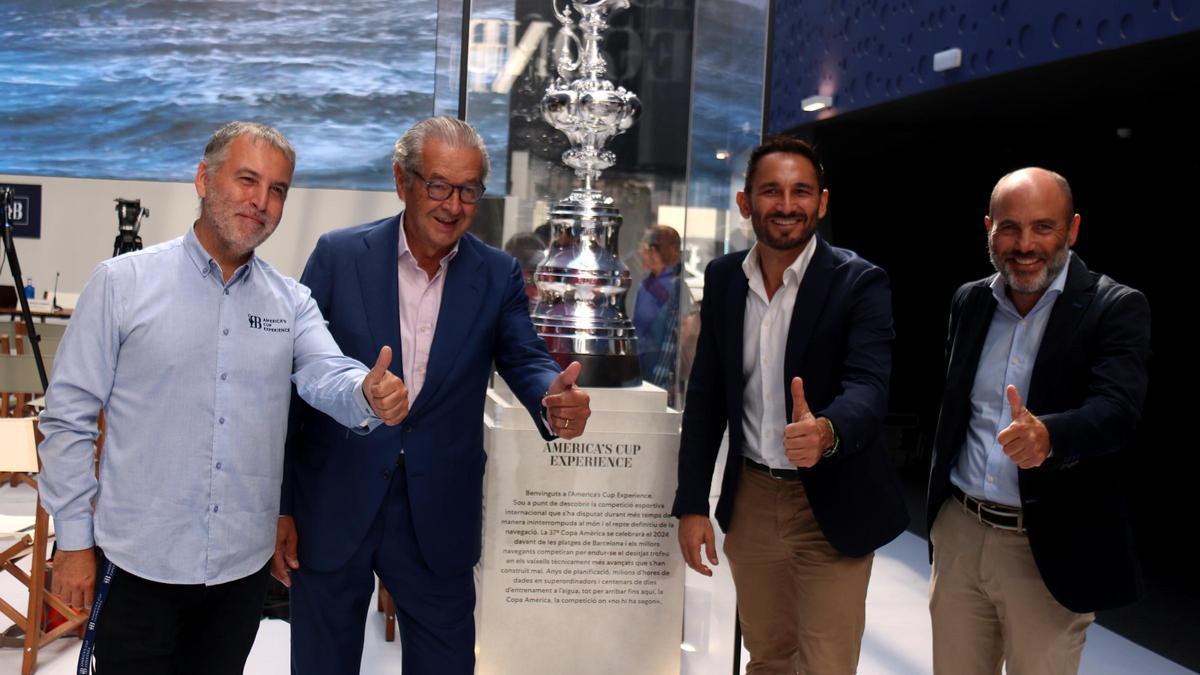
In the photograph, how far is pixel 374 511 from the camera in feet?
7.00

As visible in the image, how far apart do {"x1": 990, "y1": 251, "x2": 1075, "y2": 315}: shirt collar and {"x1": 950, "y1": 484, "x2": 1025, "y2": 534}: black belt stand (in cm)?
41

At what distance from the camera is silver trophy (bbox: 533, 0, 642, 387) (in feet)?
11.2

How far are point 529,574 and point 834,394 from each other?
1.17 meters

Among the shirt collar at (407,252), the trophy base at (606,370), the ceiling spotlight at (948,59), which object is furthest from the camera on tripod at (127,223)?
the ceiling spotlight at (948,59)

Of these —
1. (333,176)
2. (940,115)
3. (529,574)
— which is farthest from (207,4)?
(529,574)

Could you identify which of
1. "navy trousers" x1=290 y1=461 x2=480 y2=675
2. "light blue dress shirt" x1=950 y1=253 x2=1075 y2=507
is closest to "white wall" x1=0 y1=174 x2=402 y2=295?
"navy trousers" x1=290 y1=461 x2=480 y2=675

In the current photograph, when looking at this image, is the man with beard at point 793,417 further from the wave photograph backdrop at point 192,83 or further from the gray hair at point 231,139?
the wave photograph backdrop at point 192,83

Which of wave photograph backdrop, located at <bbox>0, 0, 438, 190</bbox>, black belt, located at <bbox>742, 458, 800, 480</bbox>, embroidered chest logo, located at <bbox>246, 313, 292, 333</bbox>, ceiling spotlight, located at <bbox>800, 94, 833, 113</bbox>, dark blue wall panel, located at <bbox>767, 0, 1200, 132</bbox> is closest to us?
embroidered chest logo, located at <bbox>246, 313, 292, 333</bbox>

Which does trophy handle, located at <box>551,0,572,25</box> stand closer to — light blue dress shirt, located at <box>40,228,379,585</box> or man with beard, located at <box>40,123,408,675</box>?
man with beard, located at <box>40,123,408,675</box>

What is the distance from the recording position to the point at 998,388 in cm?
227

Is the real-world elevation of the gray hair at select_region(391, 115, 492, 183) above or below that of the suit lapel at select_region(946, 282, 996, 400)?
above

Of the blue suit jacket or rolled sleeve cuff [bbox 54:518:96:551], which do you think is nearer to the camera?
rolled sleeve cuff [bbox 54:518:96:551]

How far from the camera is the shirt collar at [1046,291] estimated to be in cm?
218

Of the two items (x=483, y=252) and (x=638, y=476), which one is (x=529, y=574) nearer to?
(x=638, y=476)
